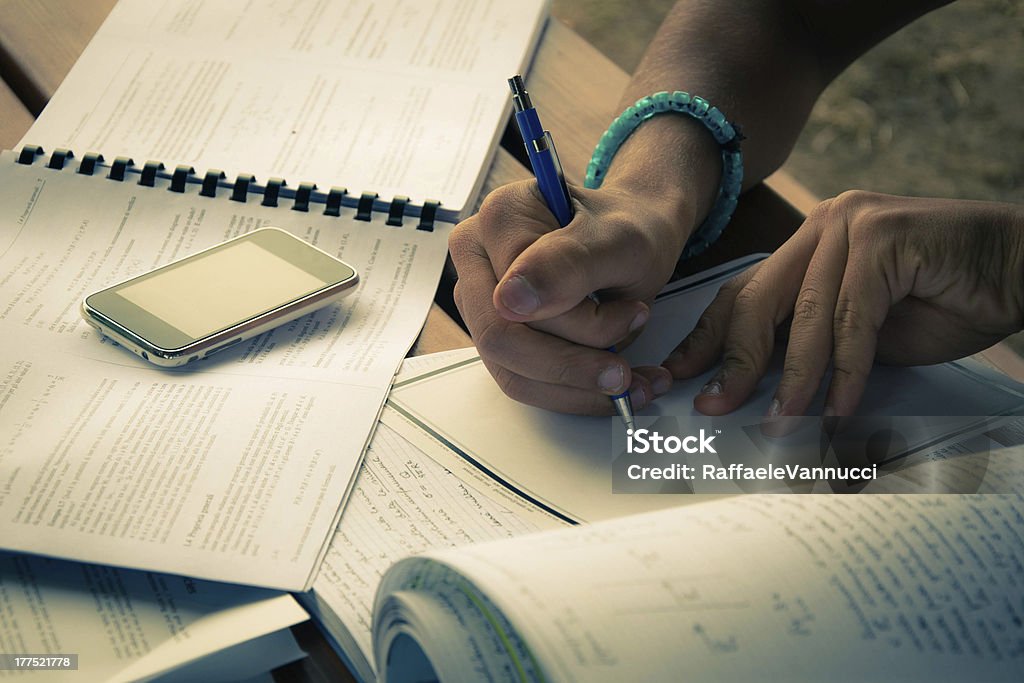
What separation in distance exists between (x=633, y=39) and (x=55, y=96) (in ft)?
6.19

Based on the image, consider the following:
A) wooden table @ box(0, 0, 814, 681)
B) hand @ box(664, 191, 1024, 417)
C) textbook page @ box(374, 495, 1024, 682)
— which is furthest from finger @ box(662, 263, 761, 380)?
textbook page @ box(374, 495, 1024, 682)

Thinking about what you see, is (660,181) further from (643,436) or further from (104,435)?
(104,435)

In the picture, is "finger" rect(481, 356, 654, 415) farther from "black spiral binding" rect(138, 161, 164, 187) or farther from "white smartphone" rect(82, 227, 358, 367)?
"black spiral binding" rect(138, 161, 164, 187)

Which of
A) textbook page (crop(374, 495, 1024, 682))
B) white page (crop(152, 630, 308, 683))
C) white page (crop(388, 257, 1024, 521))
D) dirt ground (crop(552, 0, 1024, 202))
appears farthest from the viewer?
dirt ground (crop(552, 0, 1024, 202))

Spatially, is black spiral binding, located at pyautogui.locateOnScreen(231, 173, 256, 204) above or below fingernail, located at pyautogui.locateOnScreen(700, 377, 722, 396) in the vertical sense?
below

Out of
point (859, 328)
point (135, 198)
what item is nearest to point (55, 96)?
point (135, 198)

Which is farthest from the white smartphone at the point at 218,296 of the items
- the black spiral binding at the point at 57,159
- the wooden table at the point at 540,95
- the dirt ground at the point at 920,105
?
the dirt ground at the point at 920,105

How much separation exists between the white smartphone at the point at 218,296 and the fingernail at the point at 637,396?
0.83 ft

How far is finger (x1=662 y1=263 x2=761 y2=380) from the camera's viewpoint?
695 mm

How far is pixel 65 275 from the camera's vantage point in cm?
78

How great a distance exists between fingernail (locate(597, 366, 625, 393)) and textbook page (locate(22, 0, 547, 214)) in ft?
0.95

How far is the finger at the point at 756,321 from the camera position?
0.66 meters

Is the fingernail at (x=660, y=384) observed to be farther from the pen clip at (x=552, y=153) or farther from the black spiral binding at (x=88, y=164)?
the black spiral binding at (x=88, y=164)

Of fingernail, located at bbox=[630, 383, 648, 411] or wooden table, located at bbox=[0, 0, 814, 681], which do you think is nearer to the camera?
fingernail, located at bbox=[630, 383, 648, 411]
